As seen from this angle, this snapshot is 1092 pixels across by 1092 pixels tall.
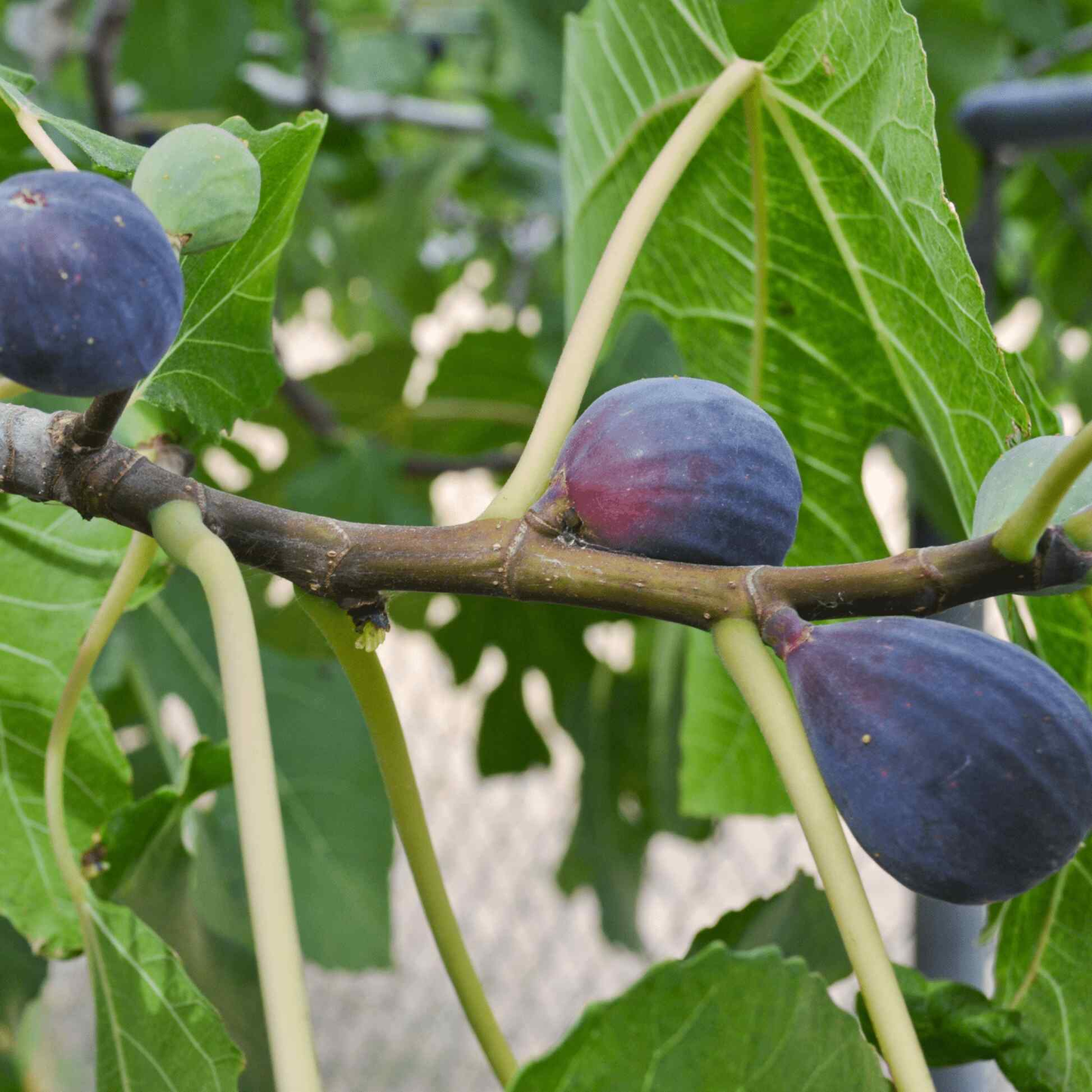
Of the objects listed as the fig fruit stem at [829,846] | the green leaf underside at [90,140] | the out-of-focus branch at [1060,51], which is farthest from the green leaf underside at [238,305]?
the out-of-focus branch at [1060,51]

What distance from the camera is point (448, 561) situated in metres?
0.33

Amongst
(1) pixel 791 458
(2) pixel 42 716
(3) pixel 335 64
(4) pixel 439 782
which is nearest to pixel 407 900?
(4) pixel 439 782

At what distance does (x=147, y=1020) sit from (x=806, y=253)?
1.41 feet

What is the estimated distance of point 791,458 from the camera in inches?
14.4

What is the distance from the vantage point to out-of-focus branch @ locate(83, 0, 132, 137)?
0.94 metres

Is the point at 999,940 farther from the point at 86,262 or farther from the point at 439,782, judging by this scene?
the point at 439,782

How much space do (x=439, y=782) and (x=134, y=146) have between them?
3126 mm

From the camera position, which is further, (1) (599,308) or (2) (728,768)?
(2) (728,768)

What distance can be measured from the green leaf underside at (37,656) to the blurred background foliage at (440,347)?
5cm

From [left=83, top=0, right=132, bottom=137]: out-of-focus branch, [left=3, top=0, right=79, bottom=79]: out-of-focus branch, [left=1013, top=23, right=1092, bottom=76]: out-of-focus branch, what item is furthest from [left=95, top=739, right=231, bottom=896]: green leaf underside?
[left=1013, top=23, right=1092, bottom=76]: out-of-focus branch

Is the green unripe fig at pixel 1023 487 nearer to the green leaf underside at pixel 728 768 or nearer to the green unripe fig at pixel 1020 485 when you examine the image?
the green unripe fig at pixel 1020 485

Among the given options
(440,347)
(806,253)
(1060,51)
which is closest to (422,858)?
(806,253)

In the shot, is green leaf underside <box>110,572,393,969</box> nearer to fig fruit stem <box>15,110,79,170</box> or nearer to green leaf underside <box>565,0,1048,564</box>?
green leaf underside <box>565,0,1048,564</box>

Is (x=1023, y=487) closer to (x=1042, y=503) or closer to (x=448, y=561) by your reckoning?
(x=1042, y=503)
